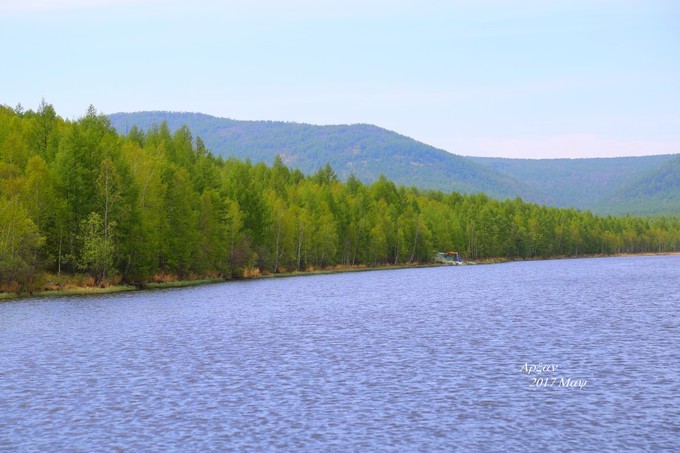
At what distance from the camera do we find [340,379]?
116 ft

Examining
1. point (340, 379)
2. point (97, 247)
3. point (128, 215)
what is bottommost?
point (340, 379)

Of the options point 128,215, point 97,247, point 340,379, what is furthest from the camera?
point 128,215

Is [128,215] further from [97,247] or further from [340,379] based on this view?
[340,379]

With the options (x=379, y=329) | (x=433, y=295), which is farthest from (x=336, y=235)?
(x=379, y=329)

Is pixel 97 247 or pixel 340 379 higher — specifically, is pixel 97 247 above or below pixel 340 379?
above

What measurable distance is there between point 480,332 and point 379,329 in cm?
716

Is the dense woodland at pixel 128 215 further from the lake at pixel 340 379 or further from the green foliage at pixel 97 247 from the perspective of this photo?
the lake at pixel 340 379

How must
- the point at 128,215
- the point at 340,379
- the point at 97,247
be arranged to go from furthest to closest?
1. the point at 128,215
2. the point at 97,247
3. the point at 340,379

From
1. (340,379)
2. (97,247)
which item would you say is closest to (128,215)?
(97,247)

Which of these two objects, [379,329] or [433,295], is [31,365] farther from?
[433,295]

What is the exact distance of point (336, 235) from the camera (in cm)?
16100

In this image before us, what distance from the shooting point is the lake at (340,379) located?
25.2 metres

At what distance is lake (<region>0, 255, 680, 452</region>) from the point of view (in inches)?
990

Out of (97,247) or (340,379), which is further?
(97,247)
